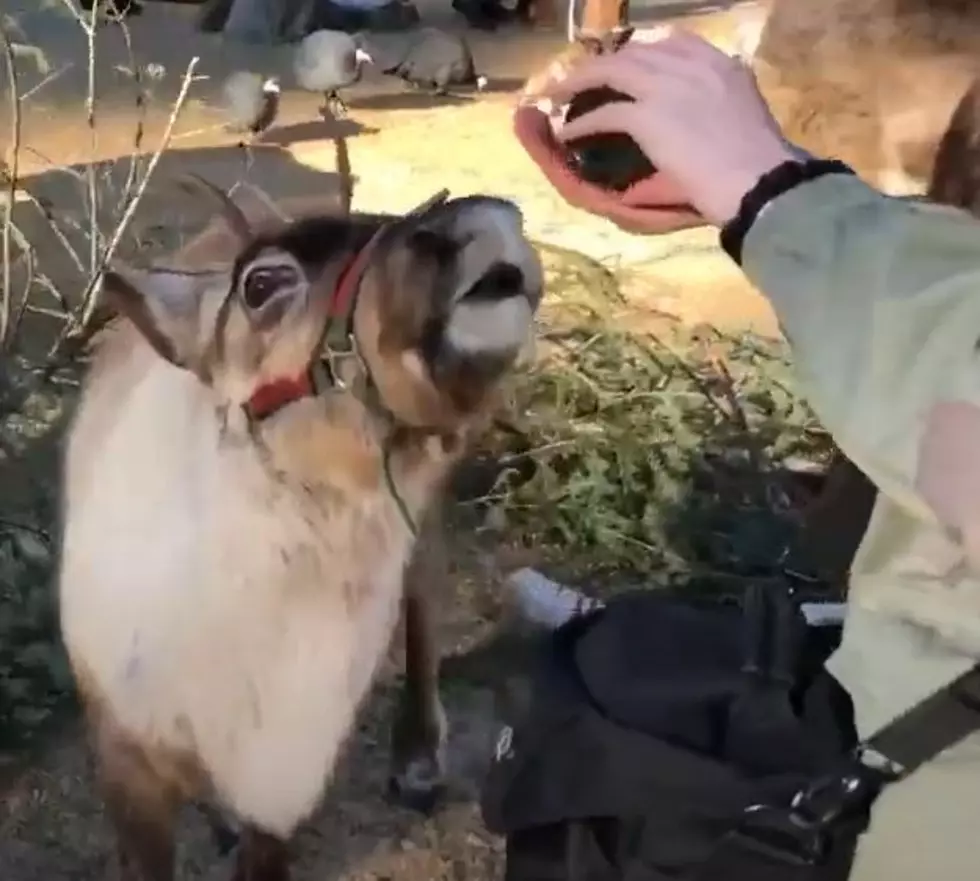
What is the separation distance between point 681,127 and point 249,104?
40cm

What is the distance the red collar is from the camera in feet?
2.71

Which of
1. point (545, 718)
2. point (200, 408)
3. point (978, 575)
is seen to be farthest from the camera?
point (200, 408)

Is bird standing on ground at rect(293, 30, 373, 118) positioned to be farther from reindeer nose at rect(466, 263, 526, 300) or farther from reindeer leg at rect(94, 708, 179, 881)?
reindeer leg at rect(94, 708, 179, 881)

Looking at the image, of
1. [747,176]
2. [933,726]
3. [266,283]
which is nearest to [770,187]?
[747,176]

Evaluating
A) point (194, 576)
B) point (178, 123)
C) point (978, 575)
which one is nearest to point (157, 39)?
point (178, 123)

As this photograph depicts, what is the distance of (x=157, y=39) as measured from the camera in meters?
0.91

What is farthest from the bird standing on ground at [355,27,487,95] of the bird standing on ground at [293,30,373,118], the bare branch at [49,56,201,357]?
the bare branch at [49,56,201,357]

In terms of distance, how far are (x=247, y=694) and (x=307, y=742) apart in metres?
0.05

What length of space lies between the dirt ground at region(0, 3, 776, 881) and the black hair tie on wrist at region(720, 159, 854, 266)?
340 mm

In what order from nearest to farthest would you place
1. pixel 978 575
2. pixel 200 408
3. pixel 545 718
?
pixel 978 575 → pixel 545 718 → pixel 200 408

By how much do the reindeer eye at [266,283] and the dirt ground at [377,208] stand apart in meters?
0.08

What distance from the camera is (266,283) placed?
0.84 metres

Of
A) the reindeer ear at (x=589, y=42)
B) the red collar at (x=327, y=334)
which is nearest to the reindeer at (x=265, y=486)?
the red collar at (x=327, y=334)

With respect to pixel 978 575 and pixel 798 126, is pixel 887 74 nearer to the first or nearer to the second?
pixel 798 126
